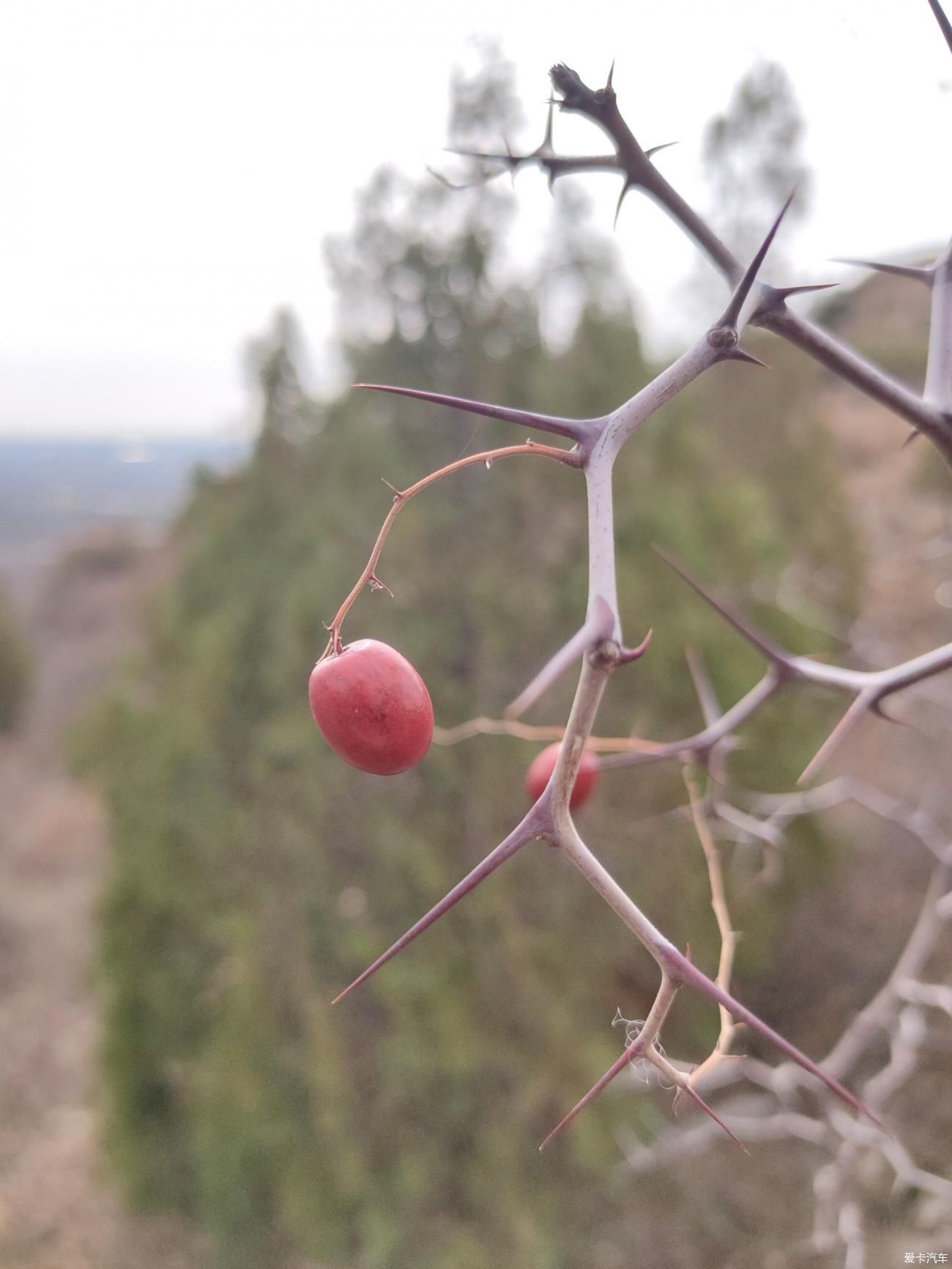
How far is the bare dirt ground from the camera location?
7.09 ft

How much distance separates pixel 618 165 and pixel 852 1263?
2.89 feet

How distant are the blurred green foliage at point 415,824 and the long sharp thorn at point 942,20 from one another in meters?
0.98

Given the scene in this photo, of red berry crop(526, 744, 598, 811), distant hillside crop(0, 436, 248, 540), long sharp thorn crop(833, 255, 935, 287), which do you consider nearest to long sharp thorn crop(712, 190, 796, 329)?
long sharp thorn crop(833, 255, 935, 287)

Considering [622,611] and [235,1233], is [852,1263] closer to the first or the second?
[622,611]

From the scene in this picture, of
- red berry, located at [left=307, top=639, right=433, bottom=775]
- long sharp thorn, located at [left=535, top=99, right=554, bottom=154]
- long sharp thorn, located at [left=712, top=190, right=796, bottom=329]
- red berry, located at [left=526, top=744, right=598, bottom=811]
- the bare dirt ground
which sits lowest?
the bare dirt ground

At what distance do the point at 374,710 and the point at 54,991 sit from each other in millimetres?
3631

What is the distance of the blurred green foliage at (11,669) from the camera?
5309mm

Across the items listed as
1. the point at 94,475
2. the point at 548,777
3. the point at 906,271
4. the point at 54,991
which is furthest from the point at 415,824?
the point at 94,475

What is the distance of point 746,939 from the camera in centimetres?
192

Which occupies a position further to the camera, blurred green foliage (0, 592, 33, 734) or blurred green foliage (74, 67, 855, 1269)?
blurred green foliage (0, 592, 33, 734)

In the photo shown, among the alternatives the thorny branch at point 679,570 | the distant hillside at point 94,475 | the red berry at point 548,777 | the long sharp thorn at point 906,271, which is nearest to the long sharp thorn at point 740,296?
the thorny branch at point 679,570

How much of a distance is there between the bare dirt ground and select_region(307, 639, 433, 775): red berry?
197cm

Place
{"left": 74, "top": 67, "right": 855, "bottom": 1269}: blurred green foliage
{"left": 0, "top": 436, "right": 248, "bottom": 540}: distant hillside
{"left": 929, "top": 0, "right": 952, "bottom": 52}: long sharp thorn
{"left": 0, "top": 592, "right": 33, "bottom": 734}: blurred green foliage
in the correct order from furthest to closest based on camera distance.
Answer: {"left": 0, "top": 592, "right": 33, "bottom": 734}: blurred green foliage → {"left": 0, "top": 436, "right": 248, "bottom": 540}: distant hillside → {"left": 74, "top": 67, "right": 855, "bottom": 1269}: blurred green foliage → {"left": 929, "top": 0, "right": 952, "bottom": 52}: long sharp thorn

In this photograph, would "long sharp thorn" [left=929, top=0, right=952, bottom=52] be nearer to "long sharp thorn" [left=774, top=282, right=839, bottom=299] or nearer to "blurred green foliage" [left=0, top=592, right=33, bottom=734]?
"long sharp thorn" [left=774, top=282, right=839, bottom=299]
